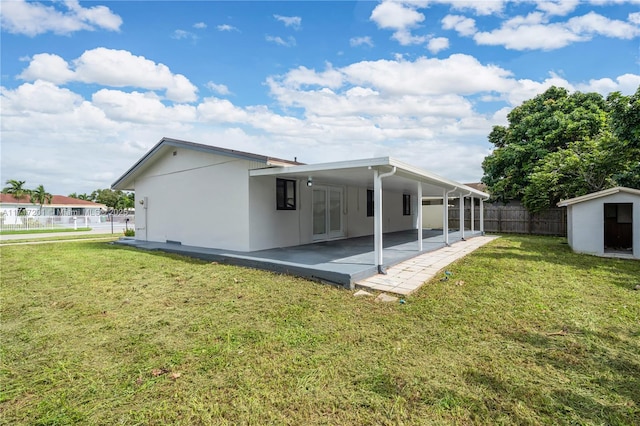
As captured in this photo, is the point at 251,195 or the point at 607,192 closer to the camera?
the point at 251,195

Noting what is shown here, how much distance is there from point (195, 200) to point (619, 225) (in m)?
14.5

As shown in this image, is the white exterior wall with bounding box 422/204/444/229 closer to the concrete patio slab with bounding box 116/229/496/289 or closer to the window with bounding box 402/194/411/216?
the window with bounding box 402/194/411/216

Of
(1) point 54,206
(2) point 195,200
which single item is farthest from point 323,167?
(1) point 54,206

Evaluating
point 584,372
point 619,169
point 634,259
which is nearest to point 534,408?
point 584,372

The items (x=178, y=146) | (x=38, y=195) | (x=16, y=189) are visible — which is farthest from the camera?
(x=38, y=195)

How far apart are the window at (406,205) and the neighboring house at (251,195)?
4.12 meters

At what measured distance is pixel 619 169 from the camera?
12344 millimetres

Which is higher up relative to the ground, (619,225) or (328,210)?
(328,210)

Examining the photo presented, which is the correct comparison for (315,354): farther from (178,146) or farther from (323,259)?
(178,146)

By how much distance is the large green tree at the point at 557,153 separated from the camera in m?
12.4

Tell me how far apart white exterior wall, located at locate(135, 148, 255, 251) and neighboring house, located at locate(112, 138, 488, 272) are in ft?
0.09

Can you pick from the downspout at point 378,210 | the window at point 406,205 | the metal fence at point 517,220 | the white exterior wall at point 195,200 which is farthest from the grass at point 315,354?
the metal fence at point 517,220

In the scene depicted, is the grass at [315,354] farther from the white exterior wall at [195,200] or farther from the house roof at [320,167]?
the white exterior wall at [195,200]

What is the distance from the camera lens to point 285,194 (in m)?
9.52
